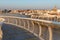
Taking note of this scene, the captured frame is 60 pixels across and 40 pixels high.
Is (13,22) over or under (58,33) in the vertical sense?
under

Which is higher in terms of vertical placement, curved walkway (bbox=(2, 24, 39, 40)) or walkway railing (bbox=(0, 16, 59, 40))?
walkway railing (bbox=(0, 16, 59, 40))

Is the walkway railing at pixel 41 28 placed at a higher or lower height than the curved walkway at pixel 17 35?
higher

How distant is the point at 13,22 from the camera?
179 feet

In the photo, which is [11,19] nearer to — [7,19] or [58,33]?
[7,19]

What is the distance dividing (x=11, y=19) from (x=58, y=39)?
49.9 metres

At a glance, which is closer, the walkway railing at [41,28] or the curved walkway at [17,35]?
the walkway railing at [41,28]

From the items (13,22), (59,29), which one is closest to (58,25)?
(59,29)

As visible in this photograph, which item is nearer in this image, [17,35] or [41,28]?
[41,28]

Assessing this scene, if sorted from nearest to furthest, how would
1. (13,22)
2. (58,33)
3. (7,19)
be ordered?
(58,33)
(13,22)
(7,19)

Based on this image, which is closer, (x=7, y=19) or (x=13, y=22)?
(x=13, y=22)

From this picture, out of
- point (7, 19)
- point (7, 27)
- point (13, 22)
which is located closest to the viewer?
point (13, 22)

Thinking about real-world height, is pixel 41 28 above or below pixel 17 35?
above

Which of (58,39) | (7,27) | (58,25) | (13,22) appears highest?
(58,25)

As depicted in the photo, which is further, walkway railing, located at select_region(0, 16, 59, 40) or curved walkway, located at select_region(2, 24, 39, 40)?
curved walkway, located at select_region(2, 24, 39, 40)
